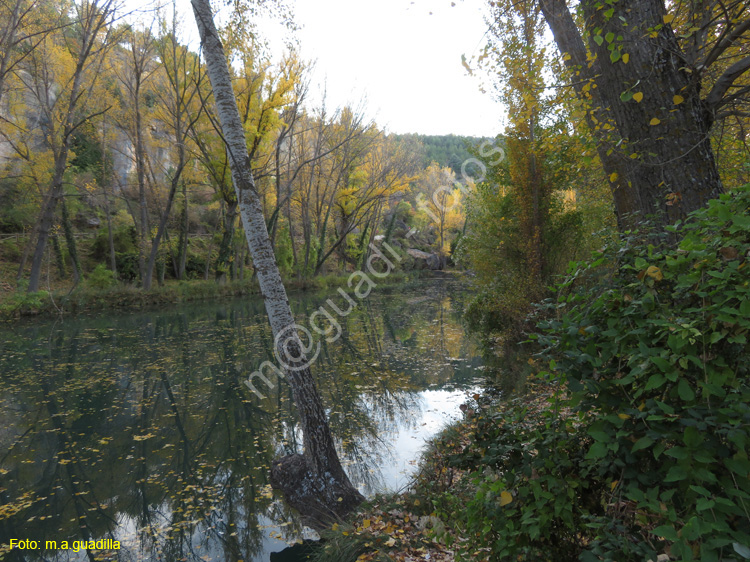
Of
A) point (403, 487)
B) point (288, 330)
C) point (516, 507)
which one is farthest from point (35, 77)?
point (516, 507)

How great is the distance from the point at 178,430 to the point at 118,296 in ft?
47.7

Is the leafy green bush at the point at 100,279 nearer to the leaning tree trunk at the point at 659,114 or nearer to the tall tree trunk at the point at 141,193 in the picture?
the tall tree trunk at the point at 141,193

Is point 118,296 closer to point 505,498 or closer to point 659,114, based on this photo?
point 505,498

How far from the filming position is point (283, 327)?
398 centimetres

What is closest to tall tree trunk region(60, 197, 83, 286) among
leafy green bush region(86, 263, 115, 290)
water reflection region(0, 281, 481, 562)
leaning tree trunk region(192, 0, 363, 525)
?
leafy green bush region(86, 263, 115, 290)

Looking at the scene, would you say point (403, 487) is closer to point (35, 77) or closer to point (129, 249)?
point (35, 77)

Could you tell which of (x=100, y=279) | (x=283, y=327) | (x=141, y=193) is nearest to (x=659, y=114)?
(x=283, y=327)

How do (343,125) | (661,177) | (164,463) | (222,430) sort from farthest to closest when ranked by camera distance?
1. (343,125)
2. (222,430)
3. (164,463)
4. (661,177)

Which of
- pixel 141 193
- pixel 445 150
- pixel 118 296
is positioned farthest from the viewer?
pixel 445 150

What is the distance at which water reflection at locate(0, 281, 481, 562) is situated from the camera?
3854 millimetres

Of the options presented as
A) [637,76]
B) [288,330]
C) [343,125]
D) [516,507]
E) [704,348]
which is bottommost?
[516,507]

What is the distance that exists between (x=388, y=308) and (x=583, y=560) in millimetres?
17173

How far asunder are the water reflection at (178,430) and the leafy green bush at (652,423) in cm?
279

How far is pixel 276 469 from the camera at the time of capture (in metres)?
4.52
